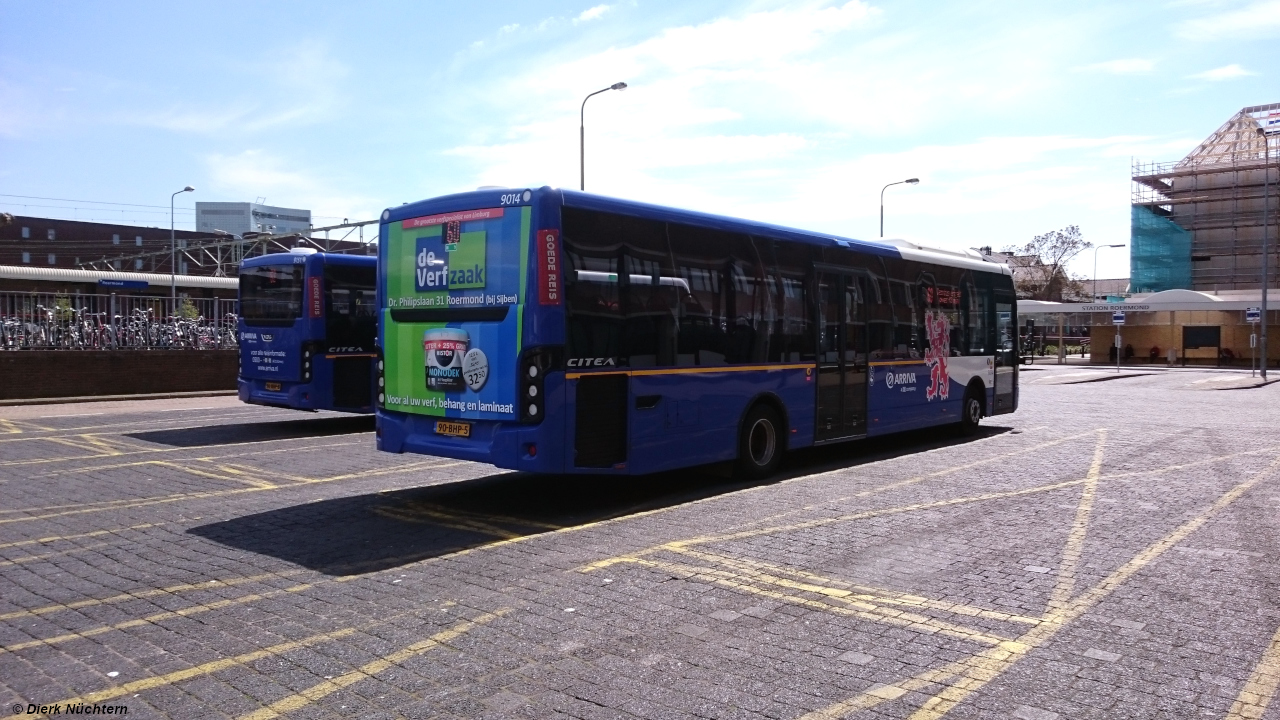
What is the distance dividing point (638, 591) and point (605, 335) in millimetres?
3189

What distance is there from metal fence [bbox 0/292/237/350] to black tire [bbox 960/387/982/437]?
1851 cm

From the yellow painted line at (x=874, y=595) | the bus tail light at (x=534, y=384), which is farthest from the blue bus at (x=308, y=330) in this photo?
the yellow painted line at (x=874, y=595)

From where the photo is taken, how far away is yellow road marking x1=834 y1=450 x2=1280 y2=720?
15.0ft

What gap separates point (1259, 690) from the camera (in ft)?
15.4

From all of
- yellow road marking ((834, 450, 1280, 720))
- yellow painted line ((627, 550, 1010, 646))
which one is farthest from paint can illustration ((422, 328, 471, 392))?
yellow road marking ((834, 450, 1280, 720))

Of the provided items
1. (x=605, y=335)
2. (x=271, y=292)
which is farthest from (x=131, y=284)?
(x=605, y=335)

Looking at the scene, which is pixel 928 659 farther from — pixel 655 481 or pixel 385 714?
pixel 655 481

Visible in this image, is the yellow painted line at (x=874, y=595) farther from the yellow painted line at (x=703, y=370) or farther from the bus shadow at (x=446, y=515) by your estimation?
the yellow painted line at (x=703, y=370)

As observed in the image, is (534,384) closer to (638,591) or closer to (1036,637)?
(638,591)

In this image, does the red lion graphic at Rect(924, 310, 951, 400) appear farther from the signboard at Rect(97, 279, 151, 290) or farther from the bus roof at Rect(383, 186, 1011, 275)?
the signboard at Rect(97, 279, 151, 290)

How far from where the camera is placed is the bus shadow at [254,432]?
1499 cm

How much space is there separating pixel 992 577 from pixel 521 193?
4.96 metres

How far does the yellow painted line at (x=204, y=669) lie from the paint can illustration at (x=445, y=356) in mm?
3803

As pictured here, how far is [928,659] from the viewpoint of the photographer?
16.9 feet
